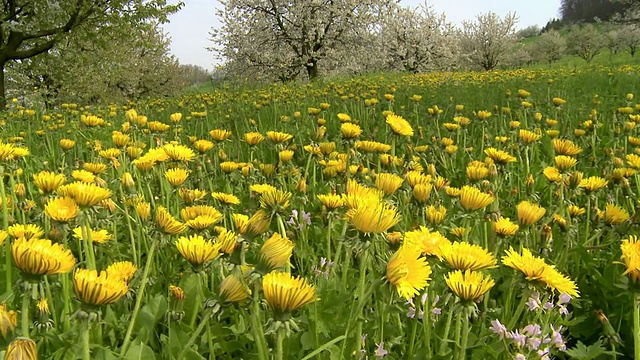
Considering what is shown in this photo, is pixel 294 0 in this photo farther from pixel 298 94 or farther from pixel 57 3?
pixel 298 94

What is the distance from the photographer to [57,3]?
14.8 meters

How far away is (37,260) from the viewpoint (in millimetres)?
796

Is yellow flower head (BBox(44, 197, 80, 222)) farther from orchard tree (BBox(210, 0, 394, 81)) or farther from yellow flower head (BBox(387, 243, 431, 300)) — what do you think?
orchard tree (BBox(210, 0, 394, 81))

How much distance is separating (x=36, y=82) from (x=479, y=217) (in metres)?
22.3

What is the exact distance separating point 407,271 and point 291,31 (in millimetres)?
17976

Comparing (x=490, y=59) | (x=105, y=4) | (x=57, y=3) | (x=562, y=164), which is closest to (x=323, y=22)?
(x=105, y=4)

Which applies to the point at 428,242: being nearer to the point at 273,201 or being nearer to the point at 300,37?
the point at 273,201

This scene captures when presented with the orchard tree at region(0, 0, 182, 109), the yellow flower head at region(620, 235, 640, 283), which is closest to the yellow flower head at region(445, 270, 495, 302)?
the yellow flower head at region(620, 235, 640, 283)

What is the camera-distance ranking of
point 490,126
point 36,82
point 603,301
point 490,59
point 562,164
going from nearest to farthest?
1. point 603,301
2. point 562,164
3. point 490,126
4. point 36,82
5. point 490,59

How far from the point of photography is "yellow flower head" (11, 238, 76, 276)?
2.61ft

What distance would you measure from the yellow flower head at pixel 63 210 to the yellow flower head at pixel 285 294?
614mm

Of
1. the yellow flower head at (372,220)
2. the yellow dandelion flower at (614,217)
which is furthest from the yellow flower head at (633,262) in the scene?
the yellow dandelion flower at (614,217)

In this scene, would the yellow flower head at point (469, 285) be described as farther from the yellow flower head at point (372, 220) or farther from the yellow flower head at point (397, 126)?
the yellow flower head at point (397, 126)

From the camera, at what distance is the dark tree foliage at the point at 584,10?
59.4 metres
